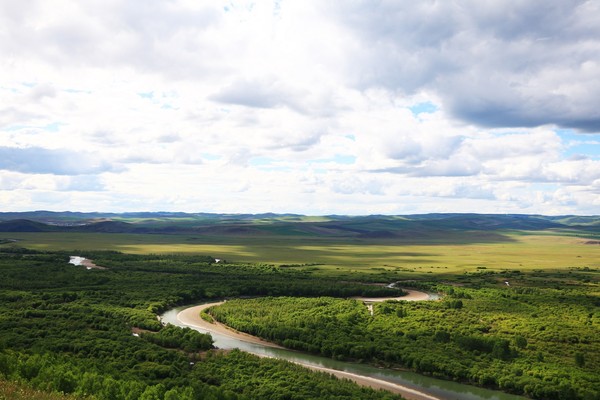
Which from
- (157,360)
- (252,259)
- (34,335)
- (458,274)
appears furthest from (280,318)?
(252,259)

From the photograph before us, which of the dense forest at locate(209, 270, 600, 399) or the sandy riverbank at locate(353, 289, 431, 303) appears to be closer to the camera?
the dense forest at locate(209, 270, 600, 399)

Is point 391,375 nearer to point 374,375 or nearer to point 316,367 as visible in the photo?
point 374,375

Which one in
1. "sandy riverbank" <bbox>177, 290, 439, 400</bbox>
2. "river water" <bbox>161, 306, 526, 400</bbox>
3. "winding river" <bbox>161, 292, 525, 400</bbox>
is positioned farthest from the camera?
"sandy riverbank" <bbox>177, 290, 439, 400</bbox>

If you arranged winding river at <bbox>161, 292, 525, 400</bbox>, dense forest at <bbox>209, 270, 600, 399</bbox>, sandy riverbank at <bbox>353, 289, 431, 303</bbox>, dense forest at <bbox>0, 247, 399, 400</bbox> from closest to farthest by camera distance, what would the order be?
dense forest at <bbox>0, 247, 399, 400</bbox>, winding river at <bbox>161, 292, 525, 400</bbox>, dense forest at <bbox>209, 270, 600, 399</bbox>, sandy riverbank at <bbox>353, 289, 431, 303</bbox>

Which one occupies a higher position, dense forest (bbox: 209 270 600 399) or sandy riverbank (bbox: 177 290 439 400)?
dense forest (bbox: 209 270 600 399)

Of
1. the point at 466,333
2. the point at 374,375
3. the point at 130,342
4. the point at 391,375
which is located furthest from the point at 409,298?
the point at 130,342

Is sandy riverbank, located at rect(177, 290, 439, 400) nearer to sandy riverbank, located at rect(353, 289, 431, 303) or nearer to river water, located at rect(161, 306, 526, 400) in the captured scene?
sandy riverbank, located at rect(353, 289, 431, 303)

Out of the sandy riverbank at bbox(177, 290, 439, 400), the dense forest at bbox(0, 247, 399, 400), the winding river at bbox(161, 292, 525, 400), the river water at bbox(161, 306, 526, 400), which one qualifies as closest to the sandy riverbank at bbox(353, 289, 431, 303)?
the sandy riverbank at bbox(177, 290, 439, 400)

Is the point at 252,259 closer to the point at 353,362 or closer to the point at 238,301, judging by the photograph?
the point at 238,301
